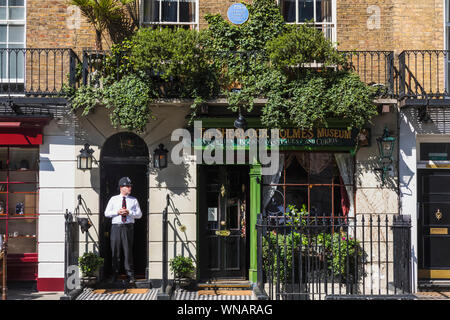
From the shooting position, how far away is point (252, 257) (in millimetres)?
10992

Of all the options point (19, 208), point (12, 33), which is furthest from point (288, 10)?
point (19, 208)

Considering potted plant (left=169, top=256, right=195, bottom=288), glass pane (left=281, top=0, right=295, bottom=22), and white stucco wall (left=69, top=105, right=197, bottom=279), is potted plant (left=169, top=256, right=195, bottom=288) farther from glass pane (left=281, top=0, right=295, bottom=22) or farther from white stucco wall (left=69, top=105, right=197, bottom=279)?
glass pane (left=281, top=0, right=295, bottom=22)

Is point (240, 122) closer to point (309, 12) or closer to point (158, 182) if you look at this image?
point (158, 182)

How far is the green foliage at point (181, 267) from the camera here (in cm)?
1054

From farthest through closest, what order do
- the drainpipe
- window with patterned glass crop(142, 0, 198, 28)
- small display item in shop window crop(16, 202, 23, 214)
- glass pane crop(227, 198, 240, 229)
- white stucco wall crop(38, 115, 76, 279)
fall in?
1. window with patterned glass crop(142, 0, 198, 28)
2. glass pane crop(227, 198, 240, 229)
3. small display item in shop window crop(16, 202, 23, 214)
4. white stucco wall crop(38, 115, 76, 279)
5. the drainpipe

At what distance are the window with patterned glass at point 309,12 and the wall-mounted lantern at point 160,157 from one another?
387cm

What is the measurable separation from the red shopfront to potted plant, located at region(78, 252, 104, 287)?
→ 1.21 m

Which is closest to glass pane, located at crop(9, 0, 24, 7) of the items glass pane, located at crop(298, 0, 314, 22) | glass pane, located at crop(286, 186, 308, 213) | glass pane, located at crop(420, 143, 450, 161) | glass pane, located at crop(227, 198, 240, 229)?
glass pane, located at crop(298, 0, 314, 22)

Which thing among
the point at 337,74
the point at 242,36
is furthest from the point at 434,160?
the point at 242,36

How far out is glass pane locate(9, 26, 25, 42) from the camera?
11344mm

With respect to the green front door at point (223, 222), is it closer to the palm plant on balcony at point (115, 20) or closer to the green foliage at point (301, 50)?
the green foliage at point (301, 50)

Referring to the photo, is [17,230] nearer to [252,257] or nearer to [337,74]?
[252,257]

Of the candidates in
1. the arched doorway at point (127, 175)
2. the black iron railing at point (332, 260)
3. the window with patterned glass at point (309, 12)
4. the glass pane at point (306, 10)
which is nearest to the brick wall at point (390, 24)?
the window with patterned glass at point (309, 12)

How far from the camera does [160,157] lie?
1090 centimetres
